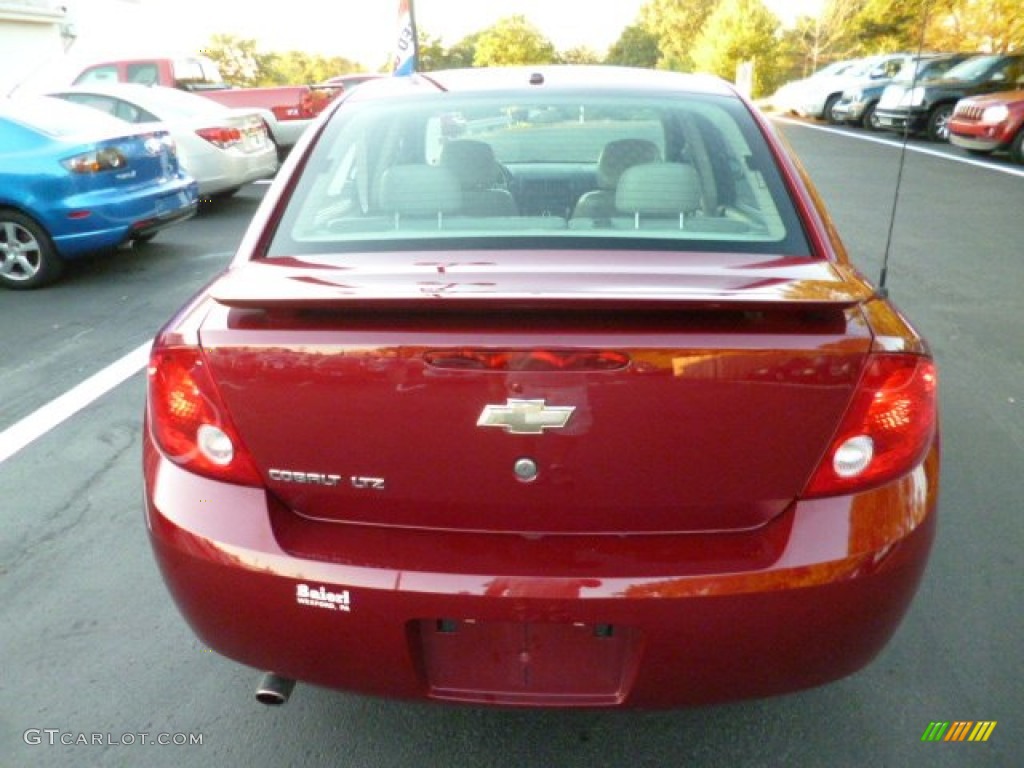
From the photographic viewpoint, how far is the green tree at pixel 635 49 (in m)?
79.9

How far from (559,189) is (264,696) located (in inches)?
62.4

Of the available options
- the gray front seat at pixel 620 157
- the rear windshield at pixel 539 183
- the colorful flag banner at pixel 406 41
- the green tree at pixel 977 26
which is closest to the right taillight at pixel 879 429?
the rear windshield at pixel 539 183

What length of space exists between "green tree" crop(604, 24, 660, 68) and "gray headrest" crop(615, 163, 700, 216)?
79.5 m

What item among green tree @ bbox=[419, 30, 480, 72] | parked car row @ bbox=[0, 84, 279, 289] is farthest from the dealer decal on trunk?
green tree @ bbox=[419, 30, 480, 72]

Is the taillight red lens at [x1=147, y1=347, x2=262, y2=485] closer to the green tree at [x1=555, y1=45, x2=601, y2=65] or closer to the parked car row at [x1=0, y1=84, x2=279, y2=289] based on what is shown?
the parked car row at [x1=0, y1=84, x2=279, y2=289]

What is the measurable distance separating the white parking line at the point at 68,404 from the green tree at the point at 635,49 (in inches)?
3046

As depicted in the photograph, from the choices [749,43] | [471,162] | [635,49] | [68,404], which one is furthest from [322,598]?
[635,49]

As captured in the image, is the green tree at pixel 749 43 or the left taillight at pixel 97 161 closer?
the left taillight at pixel 97 161

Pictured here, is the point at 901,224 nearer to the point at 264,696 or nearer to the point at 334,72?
the point at 264,696

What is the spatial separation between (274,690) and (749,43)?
51134mm

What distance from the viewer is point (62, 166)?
279 inches

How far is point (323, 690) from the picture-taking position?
2510mm

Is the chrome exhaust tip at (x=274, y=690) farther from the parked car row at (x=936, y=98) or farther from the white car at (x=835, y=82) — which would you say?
the white car at (x=835, y=82)

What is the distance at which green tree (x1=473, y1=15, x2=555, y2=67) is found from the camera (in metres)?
50.9
